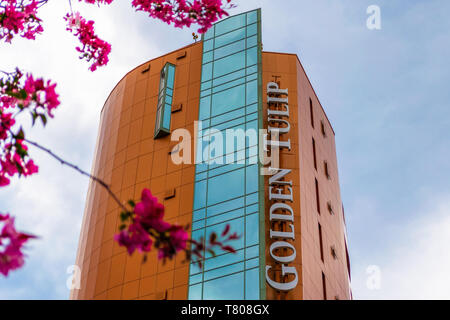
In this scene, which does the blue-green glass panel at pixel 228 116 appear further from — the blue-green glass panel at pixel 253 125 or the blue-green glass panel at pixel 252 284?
the blue-green glass panel at pixel 252 284

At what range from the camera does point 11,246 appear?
3.26m

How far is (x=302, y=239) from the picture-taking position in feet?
75.5

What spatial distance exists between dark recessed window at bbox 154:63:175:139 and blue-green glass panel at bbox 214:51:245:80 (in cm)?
280

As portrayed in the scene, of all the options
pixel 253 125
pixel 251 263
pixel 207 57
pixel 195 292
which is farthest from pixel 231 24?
pixel 195 292

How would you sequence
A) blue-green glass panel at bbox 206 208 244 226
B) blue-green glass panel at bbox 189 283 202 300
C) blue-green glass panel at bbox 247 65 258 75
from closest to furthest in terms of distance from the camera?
blue-green glass panel at bbox 189 283 202 300 < blue-green glass panel at bbox 206 208 244 226 < blue-green glass panel at bbox 247 65 258 75

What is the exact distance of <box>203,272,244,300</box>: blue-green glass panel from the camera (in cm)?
2111

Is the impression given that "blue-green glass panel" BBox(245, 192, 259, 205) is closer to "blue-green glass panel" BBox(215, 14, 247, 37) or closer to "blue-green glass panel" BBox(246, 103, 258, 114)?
"blue-green glass panel" BBox(246, 103, 258, 114)

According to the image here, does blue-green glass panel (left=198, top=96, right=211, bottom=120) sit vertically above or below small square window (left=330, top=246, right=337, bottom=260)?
above

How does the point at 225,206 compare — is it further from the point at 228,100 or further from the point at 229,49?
the point at 229,49

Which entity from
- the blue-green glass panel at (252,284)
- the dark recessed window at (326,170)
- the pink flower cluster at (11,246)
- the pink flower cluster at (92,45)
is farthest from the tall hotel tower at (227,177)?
the pink flower cluster at (11,246)

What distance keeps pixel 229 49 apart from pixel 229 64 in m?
1.04

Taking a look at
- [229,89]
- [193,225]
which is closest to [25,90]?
[193,225]

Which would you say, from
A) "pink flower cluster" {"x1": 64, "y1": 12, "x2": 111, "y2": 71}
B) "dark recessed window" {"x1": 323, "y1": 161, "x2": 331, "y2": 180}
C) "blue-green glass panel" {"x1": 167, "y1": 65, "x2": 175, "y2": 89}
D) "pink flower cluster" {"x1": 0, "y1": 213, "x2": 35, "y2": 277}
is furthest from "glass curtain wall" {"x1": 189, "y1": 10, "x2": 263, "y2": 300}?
"pink flower cluster" {"x1": 0, "y1": 213, "x2": 35, "y2": 277}

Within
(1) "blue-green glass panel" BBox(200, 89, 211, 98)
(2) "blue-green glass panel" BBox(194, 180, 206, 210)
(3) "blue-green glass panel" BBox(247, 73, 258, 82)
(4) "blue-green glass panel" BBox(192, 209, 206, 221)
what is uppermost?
(1) "blue-green glass panel" BBox(200, 89, 211, 98)
